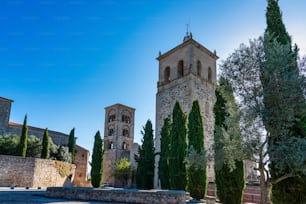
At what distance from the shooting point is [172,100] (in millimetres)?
21969

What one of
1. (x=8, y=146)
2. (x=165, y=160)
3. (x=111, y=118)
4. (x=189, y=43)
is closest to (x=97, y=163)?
(x=165, y=160)

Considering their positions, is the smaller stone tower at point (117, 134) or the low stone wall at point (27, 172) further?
the smaller stone tower at point (117, 134)

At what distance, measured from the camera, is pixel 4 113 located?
1220 inches

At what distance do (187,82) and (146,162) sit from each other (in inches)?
296

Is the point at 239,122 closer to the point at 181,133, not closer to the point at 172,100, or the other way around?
the point at 181,133

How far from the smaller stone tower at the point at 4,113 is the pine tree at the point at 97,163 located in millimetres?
15086

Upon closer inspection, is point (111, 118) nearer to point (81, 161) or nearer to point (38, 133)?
point (81, 161)

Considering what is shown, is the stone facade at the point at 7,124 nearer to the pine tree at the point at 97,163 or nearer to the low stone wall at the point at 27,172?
the low stone wall at the point at 27,172

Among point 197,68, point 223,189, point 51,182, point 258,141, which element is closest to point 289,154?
point 258,141

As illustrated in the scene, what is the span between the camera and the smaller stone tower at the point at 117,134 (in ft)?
123

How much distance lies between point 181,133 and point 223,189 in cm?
584

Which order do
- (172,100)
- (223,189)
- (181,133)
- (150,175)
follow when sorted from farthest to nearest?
(172,100)
(150,175)
(181,133)
(223,189)

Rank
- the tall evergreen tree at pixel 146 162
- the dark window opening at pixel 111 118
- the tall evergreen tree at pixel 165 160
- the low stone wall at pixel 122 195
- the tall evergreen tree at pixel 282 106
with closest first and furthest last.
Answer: the tall evergreen tree at pixel 282 106
the low stone wall at pixel 122 195
the tall evergreen tree at pixel 165 160
the tall evergreen tree at pixel 146 162
the dark window opening at pixel 111 118

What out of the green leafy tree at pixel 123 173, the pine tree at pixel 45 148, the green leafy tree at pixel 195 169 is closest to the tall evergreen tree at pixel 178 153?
the green leafy tree at pixel 195 169
